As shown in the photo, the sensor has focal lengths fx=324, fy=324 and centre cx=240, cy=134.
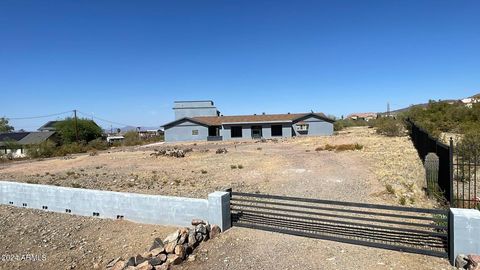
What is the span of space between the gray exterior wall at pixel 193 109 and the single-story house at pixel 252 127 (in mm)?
9478

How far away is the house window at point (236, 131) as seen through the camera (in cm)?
4819

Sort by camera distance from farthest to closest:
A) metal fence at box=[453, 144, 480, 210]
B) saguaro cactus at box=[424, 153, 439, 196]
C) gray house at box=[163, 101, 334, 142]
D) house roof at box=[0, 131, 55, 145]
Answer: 1. house roof at box=[0, 131, 55, 145]
2. gray house at box=[163, 101, 334, 142]
3. saguaro cactus at box=[424, 153, 439, 196]
4. metal fence at box=[453, 144, 480, 210]

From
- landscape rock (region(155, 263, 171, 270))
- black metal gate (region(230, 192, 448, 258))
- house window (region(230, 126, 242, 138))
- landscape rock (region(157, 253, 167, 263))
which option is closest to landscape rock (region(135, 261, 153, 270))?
landscape rock (region(155, 263, 171, 270))

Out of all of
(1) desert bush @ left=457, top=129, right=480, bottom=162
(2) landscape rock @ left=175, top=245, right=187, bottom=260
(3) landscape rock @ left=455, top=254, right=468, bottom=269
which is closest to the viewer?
(3) landscape rock @ left=455, top=254, right=468, bottom=269

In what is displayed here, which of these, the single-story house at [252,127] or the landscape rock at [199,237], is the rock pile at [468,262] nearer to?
the landscape rock at [199,237]

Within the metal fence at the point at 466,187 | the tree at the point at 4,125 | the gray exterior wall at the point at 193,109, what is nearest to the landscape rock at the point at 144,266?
the metal fence at the point at 466,187

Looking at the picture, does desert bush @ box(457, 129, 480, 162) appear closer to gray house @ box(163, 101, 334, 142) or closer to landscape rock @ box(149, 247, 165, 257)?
landscape rock @ box(149, 247, 165, 257)

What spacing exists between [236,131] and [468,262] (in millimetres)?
43504

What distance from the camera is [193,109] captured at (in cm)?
5922

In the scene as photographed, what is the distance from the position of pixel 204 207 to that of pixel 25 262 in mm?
4389

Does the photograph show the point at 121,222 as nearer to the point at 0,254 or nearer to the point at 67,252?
the point at 67,252

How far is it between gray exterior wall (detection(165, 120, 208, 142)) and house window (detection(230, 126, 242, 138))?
4.09m

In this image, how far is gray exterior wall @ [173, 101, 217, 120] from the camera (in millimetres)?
59156

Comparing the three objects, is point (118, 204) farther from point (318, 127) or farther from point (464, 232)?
point (318, 127)
